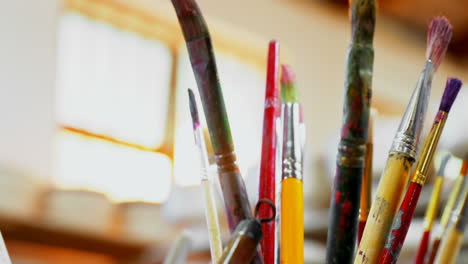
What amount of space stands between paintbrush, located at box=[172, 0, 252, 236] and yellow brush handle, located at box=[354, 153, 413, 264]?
0.15ft

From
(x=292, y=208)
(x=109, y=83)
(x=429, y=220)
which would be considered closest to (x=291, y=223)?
(x=292, y=208)

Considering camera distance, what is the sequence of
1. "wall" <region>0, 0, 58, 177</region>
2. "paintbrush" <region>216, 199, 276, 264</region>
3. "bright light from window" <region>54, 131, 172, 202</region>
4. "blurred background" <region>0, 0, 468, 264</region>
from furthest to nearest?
"bright light from window" <region>54, 131, 172, 202</region> → "wall" <region>0, 0, 58, 177</region> → "blurred background" <region>0, 0, 468, 264</region> → "paintbrush" <region>216, 199, 276, 264</region>

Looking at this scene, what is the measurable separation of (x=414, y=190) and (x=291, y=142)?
5 cm

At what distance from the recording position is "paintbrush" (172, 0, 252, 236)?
222 millimetres

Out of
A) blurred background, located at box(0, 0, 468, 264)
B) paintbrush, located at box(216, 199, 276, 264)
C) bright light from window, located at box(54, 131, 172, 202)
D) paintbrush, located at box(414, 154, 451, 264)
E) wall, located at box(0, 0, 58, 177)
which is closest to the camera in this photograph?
paintbrush, located at box(216, 199, 276, 264)

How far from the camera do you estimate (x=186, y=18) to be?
0.22 m

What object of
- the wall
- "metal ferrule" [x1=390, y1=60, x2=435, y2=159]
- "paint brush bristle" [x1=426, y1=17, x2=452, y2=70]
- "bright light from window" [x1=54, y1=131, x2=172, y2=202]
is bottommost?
"bright light from window" [x1=54, y1=131, x2=172, y2=202]

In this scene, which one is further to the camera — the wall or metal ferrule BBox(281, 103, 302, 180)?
the wall

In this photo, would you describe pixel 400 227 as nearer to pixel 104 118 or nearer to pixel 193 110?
pixel 193 110

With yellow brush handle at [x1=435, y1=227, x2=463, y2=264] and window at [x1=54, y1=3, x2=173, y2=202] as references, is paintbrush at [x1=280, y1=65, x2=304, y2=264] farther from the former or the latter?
window at [x1=54, y1=3, x2=173, y2=202]

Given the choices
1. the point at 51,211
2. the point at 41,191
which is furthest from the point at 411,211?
the point at 41,191

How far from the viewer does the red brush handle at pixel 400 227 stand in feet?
0.83

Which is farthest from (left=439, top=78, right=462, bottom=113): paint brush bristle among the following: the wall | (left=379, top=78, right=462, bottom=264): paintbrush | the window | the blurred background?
the window

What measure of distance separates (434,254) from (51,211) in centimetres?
199
